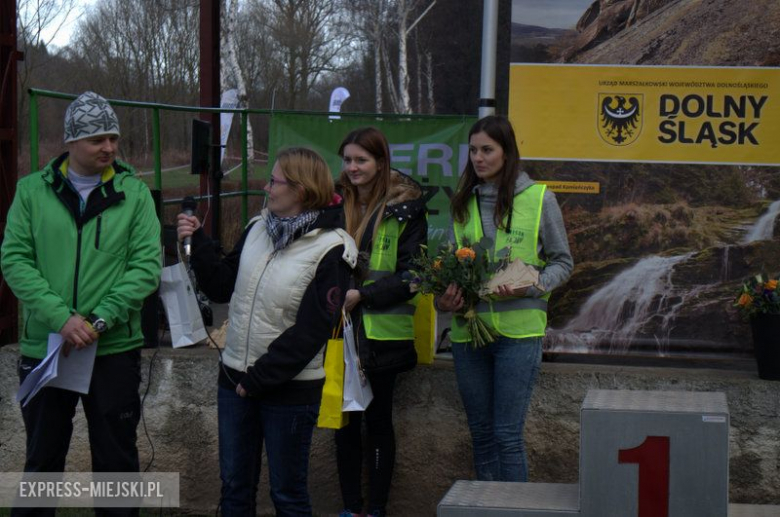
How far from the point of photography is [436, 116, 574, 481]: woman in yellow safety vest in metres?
4.67

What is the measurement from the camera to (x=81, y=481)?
5531 millimetres

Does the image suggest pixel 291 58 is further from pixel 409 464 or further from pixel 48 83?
pixel 409 464

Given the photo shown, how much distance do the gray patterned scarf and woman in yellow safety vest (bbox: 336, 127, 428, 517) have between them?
0.84 metres

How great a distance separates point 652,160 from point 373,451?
212 cm

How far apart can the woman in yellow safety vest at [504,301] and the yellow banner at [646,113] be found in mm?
888

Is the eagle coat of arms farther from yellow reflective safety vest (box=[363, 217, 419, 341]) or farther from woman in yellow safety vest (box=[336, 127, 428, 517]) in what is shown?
yellow reflective safety vest (box=[363, 217, 419, 341])

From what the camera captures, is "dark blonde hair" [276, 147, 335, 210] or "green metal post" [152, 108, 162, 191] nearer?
"dark blonde hair" [276, 147, 335, 210]

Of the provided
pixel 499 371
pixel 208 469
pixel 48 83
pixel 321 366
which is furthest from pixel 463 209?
pixel 48 83

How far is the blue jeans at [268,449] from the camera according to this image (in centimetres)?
401

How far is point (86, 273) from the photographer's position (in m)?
4.24

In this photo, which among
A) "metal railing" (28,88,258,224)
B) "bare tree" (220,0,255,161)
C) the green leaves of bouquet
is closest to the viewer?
the green leaves of bouquet

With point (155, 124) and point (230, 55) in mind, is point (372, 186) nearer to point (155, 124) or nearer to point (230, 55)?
point (155, 124)

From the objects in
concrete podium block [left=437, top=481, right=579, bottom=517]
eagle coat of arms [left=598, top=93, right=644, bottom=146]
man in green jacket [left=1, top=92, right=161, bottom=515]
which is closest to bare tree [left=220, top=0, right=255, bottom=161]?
eagle coat of arms [left=598, top=93, right=644, bottom=146]

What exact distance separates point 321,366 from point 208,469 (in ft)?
6.59
